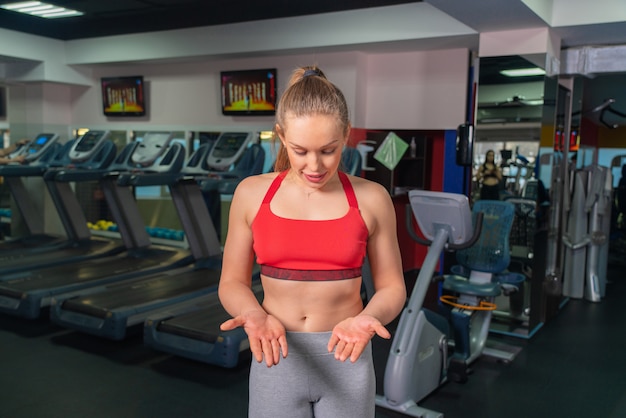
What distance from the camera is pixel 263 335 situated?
125 cm

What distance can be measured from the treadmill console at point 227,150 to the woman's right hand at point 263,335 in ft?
14.1

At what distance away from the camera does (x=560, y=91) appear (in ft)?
16.9

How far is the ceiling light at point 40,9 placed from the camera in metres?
5.79

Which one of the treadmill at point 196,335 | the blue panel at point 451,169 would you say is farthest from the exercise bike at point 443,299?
the blue panel at point 451,169

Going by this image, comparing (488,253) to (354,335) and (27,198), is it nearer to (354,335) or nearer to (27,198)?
(354,335)

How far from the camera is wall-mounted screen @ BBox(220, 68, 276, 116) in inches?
254

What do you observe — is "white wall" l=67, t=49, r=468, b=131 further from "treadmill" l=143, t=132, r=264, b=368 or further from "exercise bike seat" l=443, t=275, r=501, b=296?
"exercise bike seat" l=443, t=275, r=501, b=296

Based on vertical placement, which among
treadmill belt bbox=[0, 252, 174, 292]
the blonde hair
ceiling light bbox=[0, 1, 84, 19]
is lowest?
treadmill belt bbox=[0, 252, 174, 292]

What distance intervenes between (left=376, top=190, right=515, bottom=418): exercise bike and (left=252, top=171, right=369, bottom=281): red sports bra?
172 centimetres

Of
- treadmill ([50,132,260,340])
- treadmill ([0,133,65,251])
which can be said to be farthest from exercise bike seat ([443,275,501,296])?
treadmill ([0,133,65,251])

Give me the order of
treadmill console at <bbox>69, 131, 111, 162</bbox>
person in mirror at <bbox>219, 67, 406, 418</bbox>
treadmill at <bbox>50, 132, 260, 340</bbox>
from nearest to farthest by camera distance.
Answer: person in mirror at <bbox>219, 67, 406, 418</bbox>
treadmill at <bbox>50, 132, 260, 340</bbox>
treadmill console at <bbox>69, 131, 111, 162</bbox>

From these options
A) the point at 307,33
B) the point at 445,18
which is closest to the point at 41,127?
the point at 307,33

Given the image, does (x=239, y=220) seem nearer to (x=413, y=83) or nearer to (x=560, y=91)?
(x=560, y=91)

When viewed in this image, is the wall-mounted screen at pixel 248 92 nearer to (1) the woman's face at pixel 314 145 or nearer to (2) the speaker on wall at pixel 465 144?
(2) the speaker on wall at pixel 465 144
